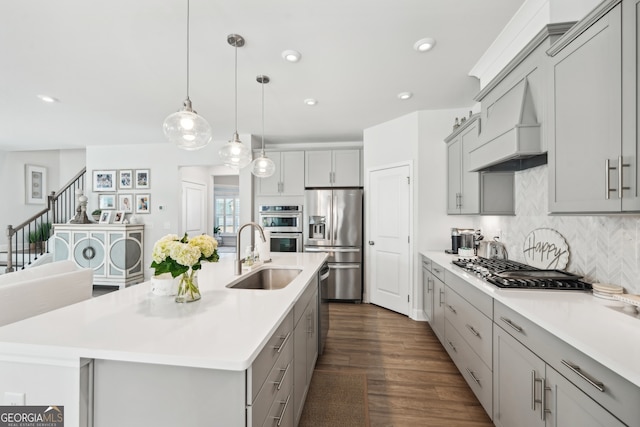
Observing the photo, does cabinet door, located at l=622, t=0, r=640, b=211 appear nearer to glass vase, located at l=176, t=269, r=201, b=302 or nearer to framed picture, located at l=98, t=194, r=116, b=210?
glass vase, located at l=176, t=269, r=201, b=302

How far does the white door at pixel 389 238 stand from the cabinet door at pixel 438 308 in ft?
2.34

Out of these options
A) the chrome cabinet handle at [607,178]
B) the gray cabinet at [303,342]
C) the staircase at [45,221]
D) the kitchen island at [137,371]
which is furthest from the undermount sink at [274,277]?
the staircase at [45,221]

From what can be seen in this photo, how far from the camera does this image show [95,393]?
3.24ft

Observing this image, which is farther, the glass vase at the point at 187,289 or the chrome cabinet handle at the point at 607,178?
the glass vase at the point at 187,289

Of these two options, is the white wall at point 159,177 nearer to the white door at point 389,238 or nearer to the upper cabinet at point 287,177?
the upper cabinet at point 287,177

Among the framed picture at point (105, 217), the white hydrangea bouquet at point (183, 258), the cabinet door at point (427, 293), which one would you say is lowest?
the cabinet door at point (427, 293)

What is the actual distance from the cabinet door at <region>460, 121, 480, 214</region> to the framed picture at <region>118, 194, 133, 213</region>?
571 cm

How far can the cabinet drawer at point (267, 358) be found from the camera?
948 mm

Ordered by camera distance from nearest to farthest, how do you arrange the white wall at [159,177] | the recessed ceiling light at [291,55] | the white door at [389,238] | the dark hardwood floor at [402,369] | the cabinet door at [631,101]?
the cabinet door at [631,101]
the dark hardwood floor at [402,369]
the recessed ceiling light at [291,55]
the white door at [389,238]
the white wall at [159,177]

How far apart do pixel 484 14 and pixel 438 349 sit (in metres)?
2.90

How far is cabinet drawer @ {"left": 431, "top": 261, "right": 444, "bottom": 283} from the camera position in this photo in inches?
109

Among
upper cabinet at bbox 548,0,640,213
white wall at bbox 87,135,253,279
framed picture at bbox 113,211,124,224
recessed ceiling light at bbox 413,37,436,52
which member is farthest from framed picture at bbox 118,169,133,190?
upper cabinet at bbox 548,0,640,213

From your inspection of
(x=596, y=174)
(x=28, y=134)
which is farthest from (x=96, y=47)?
(x=28, y=134)

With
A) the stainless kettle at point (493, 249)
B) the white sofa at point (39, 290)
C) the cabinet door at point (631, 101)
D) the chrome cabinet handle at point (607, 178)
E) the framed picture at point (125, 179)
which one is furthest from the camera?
the framed picture at point (125, 179)
